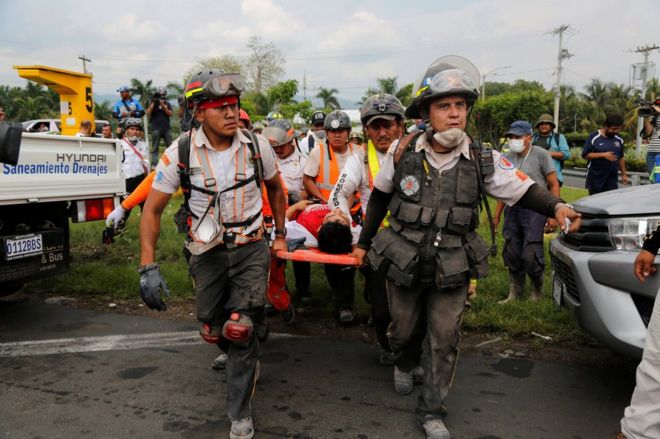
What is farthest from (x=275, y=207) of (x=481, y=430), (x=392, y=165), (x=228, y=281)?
(x=481, y=430)

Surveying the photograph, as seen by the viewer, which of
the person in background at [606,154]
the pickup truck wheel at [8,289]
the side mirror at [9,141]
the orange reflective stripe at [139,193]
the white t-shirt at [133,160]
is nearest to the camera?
the side mirror at [9,141]

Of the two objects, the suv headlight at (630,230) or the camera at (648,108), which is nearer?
the suv headlight at (630,230)

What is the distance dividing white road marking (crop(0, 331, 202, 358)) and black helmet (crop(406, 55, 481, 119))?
2.75 m

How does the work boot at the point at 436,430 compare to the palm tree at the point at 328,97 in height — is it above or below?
below

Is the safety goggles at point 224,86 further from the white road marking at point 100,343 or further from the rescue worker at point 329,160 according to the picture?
the white road marking at point 100,343

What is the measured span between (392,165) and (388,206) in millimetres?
286

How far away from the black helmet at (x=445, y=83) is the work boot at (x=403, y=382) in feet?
5.54

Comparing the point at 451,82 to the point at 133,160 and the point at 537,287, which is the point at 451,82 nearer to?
the point at 537,287

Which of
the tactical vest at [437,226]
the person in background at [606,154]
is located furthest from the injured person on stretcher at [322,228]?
the person in background at [606,154]

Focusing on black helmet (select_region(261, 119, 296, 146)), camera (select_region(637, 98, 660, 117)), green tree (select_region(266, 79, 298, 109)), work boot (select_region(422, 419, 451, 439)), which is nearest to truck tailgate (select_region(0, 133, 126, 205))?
black helmet (select_region(261, 119, 296, 146))

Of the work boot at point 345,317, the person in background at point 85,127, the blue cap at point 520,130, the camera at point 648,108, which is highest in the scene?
the camera at point 648,108

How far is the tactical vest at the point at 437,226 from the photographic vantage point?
3016mm

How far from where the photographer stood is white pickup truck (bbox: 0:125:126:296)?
15.6 ft

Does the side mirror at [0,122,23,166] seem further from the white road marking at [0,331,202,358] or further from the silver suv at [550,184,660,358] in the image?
the silver suv at [550,184,660,358]
